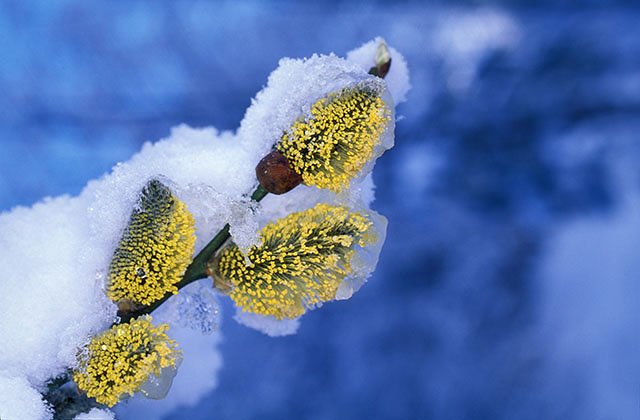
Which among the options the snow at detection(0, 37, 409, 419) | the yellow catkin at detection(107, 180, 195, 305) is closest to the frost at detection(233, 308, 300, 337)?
the snow at detection(0, 37, 409, 419)

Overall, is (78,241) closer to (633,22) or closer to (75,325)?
(75,325)

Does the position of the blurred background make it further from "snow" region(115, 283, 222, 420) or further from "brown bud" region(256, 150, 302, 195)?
"brown bud" region(256, 150, 302, 195)

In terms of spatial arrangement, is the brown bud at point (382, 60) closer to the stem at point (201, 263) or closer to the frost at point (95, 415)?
the stem at point (201, 263)

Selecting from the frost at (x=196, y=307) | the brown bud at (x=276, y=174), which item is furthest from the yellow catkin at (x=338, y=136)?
the frost at (x=196, y=307)

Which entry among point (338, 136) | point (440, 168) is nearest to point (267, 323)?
point (338, 136)

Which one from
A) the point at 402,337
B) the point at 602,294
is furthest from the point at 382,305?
the point at 602,294

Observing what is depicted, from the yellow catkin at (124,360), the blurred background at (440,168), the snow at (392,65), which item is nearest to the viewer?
the yellow catkin at (124,360)
